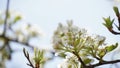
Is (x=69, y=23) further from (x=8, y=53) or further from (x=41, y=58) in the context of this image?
(x=8, y=53)

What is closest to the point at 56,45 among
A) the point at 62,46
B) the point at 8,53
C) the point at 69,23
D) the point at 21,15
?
the point at 62,46

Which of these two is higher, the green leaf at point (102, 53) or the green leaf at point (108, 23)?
the green leaf at point (108, 23)

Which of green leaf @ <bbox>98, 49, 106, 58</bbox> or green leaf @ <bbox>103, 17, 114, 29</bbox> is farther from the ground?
green leaf @ <bbox>103, 17, 114, 29</bbox>

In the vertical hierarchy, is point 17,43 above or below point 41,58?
below

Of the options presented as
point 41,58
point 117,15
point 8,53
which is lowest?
point 8,53

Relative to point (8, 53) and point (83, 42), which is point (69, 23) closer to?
point (83, 42)

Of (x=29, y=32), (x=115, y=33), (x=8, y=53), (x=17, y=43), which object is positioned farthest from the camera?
(x=29, y=32)

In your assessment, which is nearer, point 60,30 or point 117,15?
point 117,15

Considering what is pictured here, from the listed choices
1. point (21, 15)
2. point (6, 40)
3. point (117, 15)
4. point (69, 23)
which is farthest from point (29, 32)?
point (117, 15)

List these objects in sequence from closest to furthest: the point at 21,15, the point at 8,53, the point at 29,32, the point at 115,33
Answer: the point at 115,33
the point at 8,53
the point at 21,15
the point at 29,32
